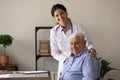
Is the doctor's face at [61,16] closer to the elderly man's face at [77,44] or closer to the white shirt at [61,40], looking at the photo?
the white shirt at [61,40]

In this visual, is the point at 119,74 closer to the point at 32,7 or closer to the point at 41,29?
the point at 41,29

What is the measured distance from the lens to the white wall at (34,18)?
4137mm

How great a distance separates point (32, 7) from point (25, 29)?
0.36 metres

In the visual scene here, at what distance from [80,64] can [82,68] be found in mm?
41

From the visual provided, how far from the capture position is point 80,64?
2434 millimetres

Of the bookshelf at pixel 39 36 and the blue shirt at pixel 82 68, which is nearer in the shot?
the blue shirt at pixel 82 68

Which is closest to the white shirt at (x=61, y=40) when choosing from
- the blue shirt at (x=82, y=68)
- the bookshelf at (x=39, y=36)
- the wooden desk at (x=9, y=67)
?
the blue shirt at (x=82, y=68)

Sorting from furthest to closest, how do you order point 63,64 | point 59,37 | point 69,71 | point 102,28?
point 102,28 < point 59,37 < point 63,64 < point 69,71

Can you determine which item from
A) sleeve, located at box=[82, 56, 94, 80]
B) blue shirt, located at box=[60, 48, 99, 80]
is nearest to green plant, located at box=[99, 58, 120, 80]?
blue shirt, located at box=[60, 48, 99, 80]

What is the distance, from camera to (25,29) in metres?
4.14

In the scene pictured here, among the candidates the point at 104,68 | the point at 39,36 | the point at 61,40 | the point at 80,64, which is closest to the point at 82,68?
the point at 80,64

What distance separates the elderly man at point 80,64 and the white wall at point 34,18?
1.66 meters

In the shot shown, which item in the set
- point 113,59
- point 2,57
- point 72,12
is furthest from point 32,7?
point 113,59

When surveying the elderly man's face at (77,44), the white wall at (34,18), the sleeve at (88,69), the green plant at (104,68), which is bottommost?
the sleeve at (88,69)
